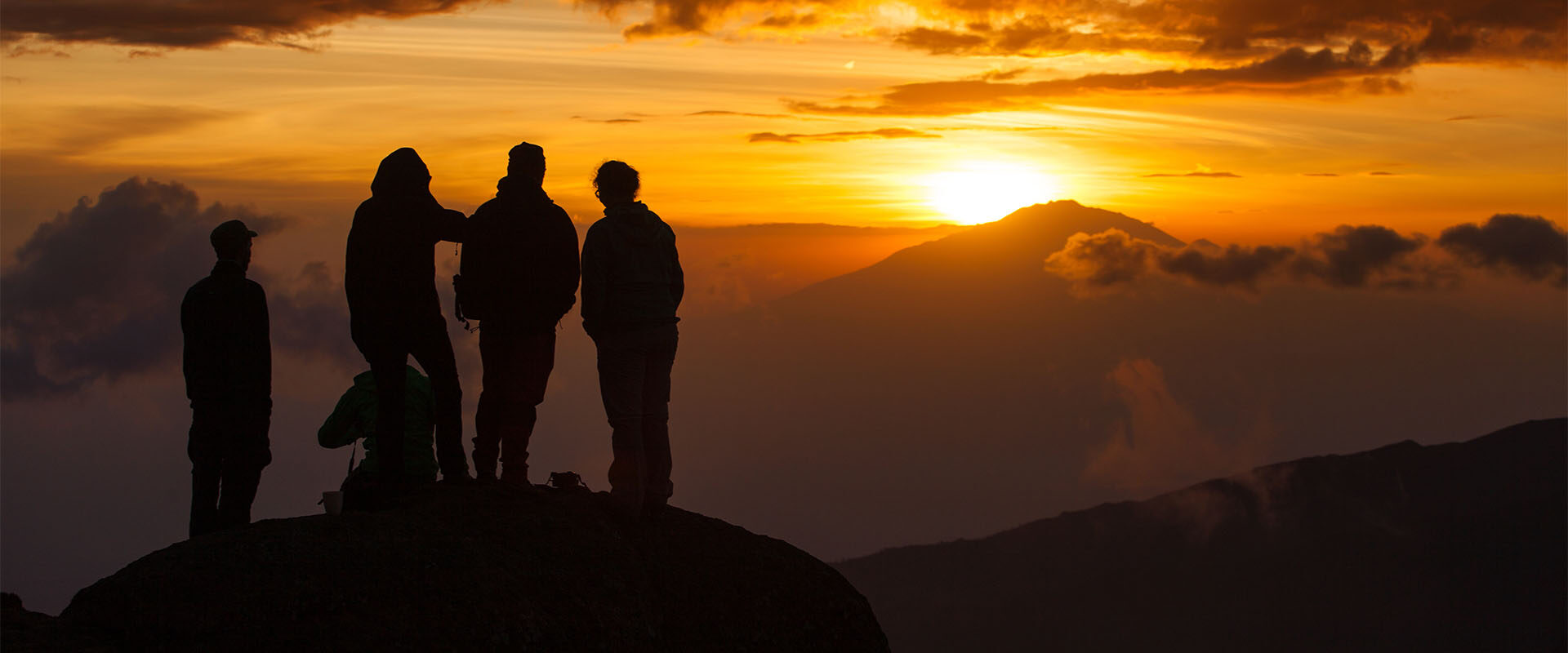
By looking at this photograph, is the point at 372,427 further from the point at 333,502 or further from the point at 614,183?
the point at 614,183

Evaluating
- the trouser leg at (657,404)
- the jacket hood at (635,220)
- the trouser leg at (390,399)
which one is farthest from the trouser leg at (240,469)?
the jacket hood at (635,220)

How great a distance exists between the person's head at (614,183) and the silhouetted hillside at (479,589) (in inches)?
101

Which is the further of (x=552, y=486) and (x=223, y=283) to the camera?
(x=552, y=486)

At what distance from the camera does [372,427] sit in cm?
964

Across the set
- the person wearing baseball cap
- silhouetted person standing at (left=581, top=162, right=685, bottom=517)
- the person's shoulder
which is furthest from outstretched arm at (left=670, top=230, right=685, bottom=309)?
the person's shoulder

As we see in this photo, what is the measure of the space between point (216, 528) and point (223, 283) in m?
1.93

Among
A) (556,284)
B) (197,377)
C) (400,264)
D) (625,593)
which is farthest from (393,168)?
(625,593)

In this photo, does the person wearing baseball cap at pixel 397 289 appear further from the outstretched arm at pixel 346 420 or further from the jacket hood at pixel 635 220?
the jacket hood at pixel 635 220

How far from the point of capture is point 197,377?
948 cm

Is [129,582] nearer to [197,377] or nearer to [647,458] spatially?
[197,377]

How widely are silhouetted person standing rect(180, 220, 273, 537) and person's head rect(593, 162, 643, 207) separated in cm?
280

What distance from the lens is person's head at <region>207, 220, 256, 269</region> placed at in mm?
9328

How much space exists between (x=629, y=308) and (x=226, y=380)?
127 inches

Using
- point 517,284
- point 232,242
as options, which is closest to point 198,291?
point 232,242
